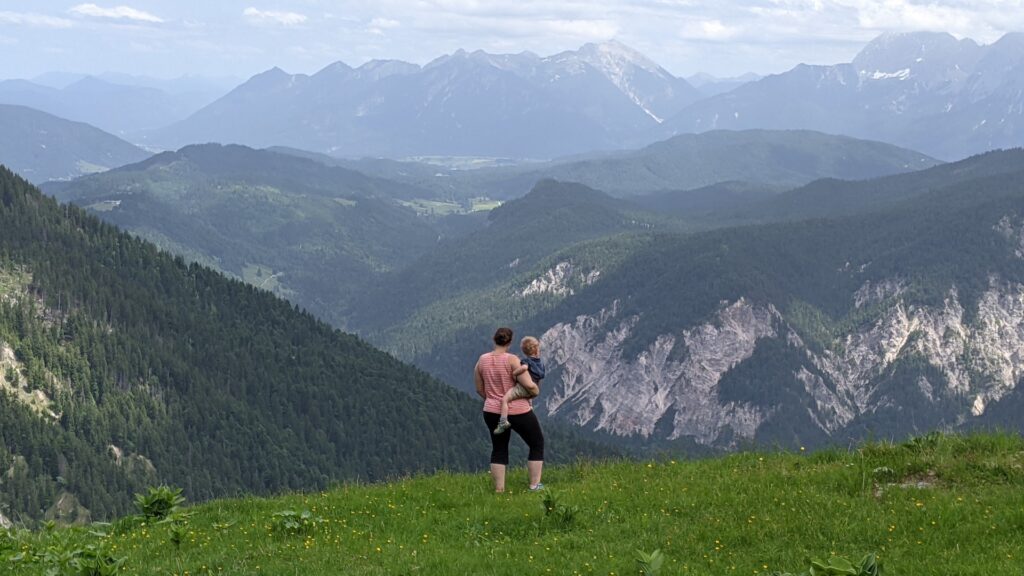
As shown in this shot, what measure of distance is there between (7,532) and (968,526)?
22.6 m

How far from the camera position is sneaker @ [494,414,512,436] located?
23.7 metres

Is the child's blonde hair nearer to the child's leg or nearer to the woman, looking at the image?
the woman

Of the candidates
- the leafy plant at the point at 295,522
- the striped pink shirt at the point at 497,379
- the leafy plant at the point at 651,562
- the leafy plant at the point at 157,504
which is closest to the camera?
the leafy plant at the point at 651,562

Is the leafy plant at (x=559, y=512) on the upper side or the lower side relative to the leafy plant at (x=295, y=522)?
upper

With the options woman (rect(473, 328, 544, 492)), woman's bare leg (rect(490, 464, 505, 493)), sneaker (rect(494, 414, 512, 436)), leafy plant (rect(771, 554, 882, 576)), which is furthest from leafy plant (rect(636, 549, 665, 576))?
woman's bare leg (rect(490, 464, 505, 493))

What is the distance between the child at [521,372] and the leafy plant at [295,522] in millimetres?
4891

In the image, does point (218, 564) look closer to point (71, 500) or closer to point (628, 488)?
point (628, 488)

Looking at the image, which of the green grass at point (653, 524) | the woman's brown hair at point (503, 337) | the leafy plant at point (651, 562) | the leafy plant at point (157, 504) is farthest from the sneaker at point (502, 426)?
the leafy plant at point (157, 504)

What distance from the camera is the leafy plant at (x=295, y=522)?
874 inches

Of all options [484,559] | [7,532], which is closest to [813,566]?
[484,559]

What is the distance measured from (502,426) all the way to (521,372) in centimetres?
141

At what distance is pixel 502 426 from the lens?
77.8ft

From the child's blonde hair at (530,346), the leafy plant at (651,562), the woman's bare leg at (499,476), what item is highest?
the child's blonde hair at (530,346)

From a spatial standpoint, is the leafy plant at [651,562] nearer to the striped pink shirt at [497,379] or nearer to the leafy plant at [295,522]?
the striped pink shirt at [497,379]
